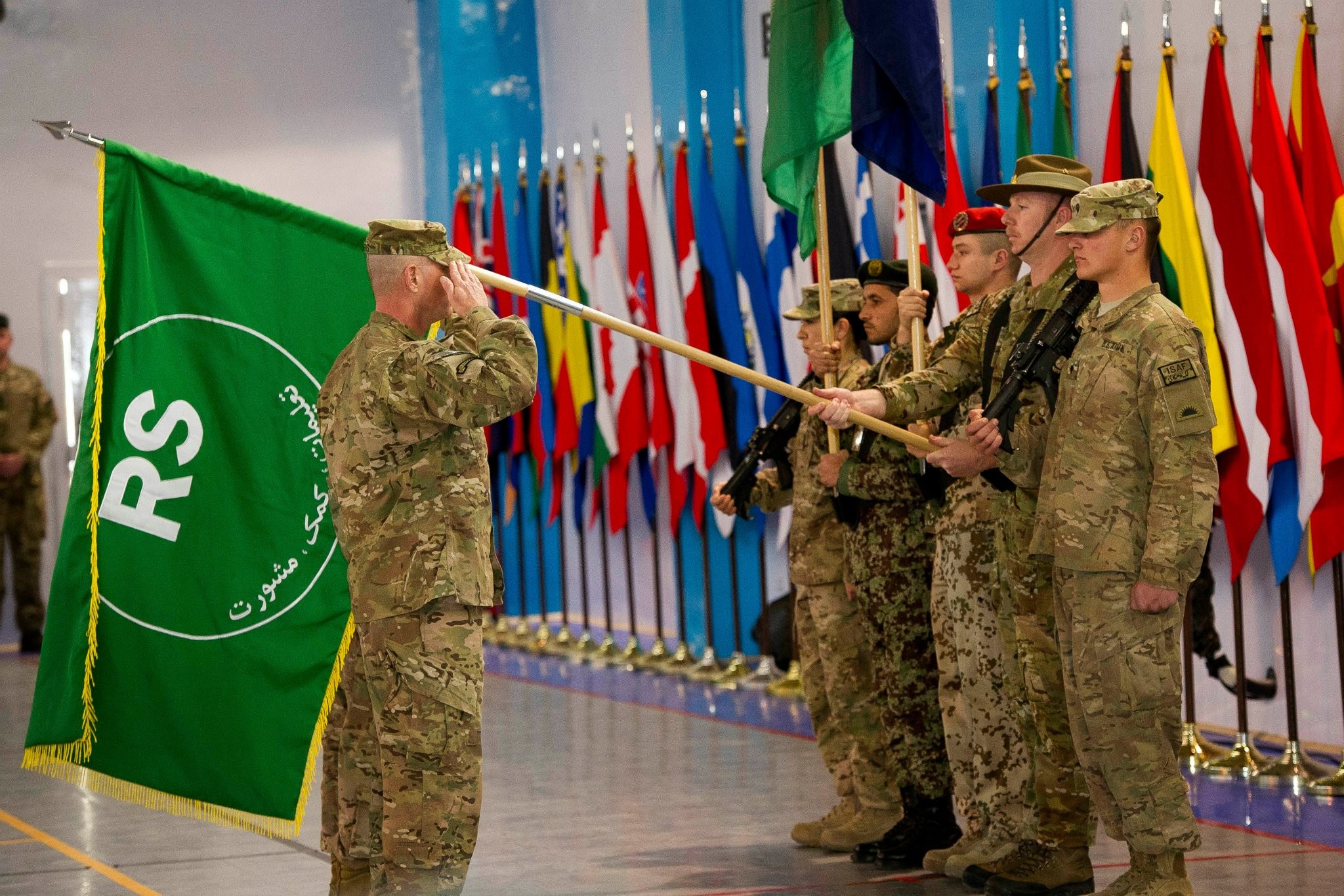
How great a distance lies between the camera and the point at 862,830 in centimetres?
461

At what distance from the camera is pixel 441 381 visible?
3.43 meters

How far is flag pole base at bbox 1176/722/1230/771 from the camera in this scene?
5.65 meters

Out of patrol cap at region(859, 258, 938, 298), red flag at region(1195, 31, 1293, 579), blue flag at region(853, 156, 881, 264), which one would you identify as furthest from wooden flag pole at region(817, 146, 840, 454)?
blue flag at region(853, 156, 881, 264)

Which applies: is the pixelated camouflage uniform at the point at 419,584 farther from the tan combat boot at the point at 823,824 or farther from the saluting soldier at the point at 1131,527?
the tan combat boot at the point at 823,824

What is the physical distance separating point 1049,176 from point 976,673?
4.06ft

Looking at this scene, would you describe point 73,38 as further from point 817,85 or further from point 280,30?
point 817,85

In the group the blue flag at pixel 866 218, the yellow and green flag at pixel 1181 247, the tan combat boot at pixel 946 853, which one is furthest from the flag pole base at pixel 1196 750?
the blue flag at pixel 866 218

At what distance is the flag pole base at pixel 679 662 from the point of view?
28.0 ft

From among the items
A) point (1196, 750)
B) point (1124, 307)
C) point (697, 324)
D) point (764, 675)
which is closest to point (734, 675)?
point (764, 675)

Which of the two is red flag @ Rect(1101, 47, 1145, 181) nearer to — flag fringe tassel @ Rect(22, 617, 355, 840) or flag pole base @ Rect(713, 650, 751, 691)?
flag pole base @ Rect(713, 650, 751, 691)

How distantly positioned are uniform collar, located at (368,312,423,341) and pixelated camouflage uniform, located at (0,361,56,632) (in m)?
6.98

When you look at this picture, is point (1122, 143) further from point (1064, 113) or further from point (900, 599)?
point (900, 599)

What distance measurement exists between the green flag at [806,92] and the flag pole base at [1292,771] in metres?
2.29

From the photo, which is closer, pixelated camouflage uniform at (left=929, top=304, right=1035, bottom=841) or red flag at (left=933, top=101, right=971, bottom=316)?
pixelated camouflage uniform at (left=929, top=304, right=1035, bottom=841)
